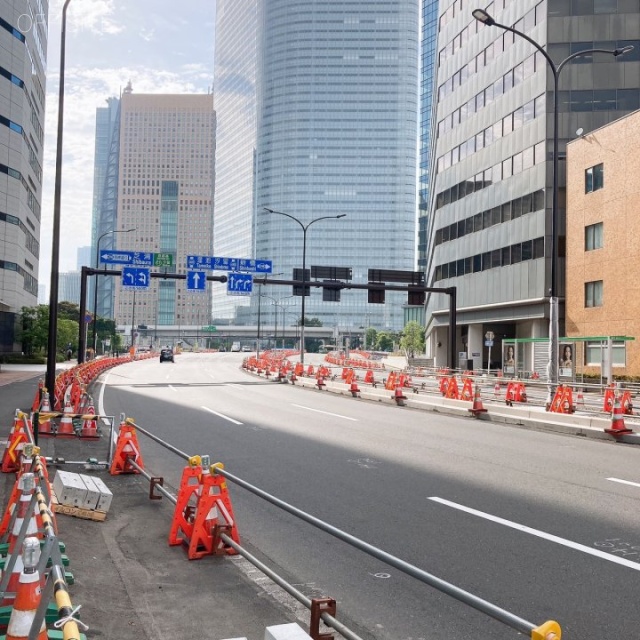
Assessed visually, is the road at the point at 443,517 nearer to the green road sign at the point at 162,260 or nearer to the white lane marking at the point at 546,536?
the white lane marking at the point at 546,536

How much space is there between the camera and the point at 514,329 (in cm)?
5684

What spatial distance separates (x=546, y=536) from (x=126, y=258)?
122ft

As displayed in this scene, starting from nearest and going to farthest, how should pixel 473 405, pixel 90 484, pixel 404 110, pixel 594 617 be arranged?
pixel 594 617
pixel 90 484
pixel 473 405
pixel 404 110

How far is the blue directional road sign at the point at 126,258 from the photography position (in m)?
40.3

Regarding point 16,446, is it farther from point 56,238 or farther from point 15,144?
point 15,144

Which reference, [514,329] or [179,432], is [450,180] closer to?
[514,329]

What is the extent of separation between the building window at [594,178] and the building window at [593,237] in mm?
2285

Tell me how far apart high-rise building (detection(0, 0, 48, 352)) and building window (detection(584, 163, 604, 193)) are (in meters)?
45.8

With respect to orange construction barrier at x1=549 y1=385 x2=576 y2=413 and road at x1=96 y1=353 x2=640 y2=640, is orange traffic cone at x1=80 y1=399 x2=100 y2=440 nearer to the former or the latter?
road at x1=96 y1=353 x2=640 y2=640

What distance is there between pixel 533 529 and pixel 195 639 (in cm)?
435

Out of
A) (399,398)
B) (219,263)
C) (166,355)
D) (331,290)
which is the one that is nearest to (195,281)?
(219,263)

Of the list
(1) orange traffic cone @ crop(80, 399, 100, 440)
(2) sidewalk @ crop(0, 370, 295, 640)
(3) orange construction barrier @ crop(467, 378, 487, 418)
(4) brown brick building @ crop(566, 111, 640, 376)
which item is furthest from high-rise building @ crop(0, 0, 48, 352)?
(2) sidewalk @ crop(0, 370, 295, 640)

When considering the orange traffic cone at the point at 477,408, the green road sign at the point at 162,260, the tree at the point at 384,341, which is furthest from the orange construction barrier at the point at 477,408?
the tree at the point at 384,341

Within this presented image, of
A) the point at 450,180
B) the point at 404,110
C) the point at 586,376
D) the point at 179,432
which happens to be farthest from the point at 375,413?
the point at 404,110
